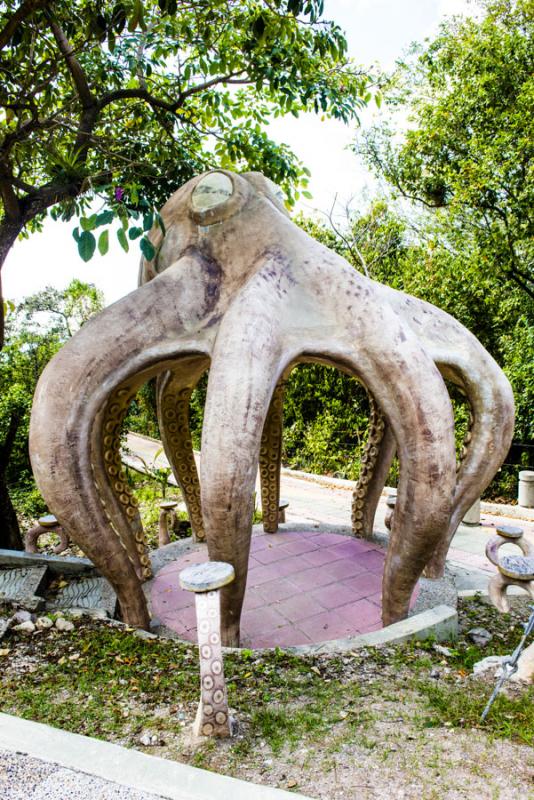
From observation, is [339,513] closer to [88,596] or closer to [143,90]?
[88,596]

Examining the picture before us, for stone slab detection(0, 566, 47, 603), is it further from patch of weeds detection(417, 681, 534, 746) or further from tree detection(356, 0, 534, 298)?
tree detection(356, 0, 534, 298)

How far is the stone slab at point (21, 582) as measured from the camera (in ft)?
15.9

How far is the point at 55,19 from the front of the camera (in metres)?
5.24

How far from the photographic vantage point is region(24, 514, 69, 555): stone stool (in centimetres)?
545

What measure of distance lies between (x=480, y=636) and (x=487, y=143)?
28.0 ft

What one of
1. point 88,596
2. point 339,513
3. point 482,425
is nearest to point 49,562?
point 88,596

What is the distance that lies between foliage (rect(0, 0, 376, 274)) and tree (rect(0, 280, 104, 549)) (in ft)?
6.93

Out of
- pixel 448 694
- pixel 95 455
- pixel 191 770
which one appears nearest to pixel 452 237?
pixel 95 455

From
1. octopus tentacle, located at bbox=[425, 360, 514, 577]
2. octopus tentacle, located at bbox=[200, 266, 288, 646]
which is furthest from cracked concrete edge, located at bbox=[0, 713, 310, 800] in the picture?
octopus tentacle, located at bbox=[425, 360, 514, 577]

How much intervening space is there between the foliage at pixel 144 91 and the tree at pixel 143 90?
2cm

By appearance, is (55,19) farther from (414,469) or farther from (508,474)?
(508,474)

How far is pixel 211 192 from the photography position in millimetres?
4750

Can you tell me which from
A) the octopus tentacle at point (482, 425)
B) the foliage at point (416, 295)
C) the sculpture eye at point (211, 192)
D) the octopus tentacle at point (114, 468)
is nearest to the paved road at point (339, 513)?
the foliage at point (416, 295)

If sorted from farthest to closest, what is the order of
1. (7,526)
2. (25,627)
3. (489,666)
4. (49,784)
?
1. (7,526)
2. (25,627)
3. (489,666)
4. (49,784)
